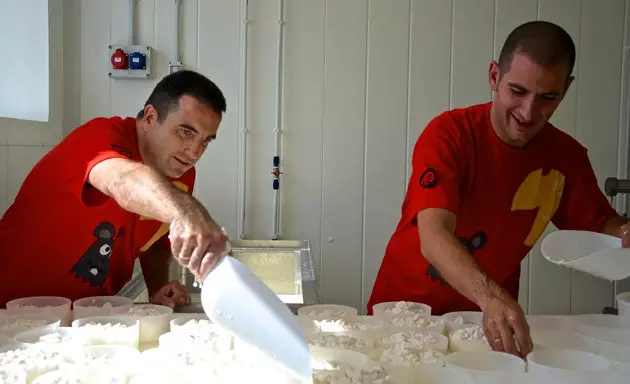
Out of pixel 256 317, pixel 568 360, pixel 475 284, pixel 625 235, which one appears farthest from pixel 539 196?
pixel 256 317

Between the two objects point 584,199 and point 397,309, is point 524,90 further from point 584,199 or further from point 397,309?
point 397,309

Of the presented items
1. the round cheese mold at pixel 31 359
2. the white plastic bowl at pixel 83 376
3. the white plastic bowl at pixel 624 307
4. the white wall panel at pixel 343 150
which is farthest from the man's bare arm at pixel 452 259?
the white wall panel at pixel 343 150

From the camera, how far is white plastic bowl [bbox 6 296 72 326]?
52.9 inches

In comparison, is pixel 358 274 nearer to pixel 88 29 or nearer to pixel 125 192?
pixel 88 29

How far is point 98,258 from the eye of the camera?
5.70ft

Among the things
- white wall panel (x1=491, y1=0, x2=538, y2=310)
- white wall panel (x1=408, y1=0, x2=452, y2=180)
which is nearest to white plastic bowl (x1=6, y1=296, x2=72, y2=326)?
white wall panel (x1=408, y1=0, x2=452, y2=180)

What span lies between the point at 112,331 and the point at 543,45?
1206mm

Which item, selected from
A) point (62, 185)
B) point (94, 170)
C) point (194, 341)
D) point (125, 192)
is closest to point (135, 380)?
point (194, 341)

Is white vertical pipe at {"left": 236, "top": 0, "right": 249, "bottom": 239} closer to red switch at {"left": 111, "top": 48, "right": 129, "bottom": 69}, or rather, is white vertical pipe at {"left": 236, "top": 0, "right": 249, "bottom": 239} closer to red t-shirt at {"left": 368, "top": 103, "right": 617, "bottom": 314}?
red switch at {"left": 111, "top": 48, "right": 129, "bottom": 69}

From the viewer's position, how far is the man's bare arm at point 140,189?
110 centimetres

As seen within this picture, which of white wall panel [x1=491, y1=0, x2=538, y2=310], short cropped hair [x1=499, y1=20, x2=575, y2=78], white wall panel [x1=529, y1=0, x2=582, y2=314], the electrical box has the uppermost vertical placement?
white wall panel [x1=491, y1=0, x2=538, y2=310]

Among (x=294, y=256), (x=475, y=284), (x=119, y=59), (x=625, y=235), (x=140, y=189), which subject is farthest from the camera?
(x=119, y=59)

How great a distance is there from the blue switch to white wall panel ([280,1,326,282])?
0.65 metres

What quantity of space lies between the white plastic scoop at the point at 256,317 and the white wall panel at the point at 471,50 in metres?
2.20
